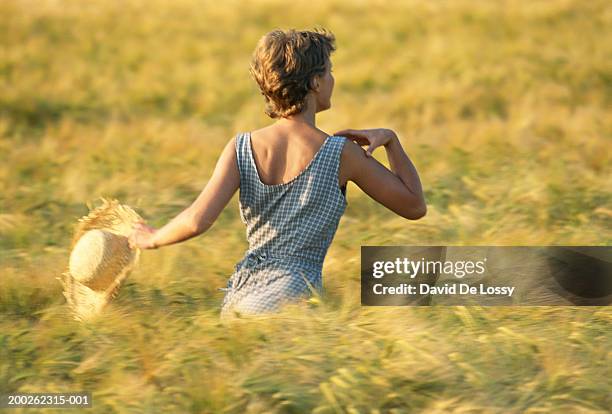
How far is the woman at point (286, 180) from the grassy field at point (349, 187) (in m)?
0.20

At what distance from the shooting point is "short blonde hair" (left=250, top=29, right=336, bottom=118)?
3990 millimetres

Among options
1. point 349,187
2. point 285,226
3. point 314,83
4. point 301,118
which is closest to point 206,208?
point 285,226

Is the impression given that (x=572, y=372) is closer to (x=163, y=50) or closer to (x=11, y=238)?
(x=11, y=238)

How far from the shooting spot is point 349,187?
25.6 feet

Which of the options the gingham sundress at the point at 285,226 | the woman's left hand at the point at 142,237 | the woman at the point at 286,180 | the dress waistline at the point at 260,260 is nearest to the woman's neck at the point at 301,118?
the woman at the point at 286,180

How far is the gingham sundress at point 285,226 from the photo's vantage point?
4.05 metres

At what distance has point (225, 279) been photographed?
5.47 meters

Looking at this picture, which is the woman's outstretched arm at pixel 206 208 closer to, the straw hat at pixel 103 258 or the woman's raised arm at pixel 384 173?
the straw hat at pixel 103 258

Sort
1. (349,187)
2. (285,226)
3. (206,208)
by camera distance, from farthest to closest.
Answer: (349,187)
(285,226)
(206,208)

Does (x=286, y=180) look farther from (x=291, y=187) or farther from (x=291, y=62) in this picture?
(x=291, y=62)

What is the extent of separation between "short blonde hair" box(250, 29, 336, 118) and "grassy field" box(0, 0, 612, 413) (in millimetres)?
843

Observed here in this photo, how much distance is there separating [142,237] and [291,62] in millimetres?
907

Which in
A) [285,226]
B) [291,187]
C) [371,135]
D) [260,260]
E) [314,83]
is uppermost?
[314,83]

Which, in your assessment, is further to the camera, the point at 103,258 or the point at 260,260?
the point at 103,258
